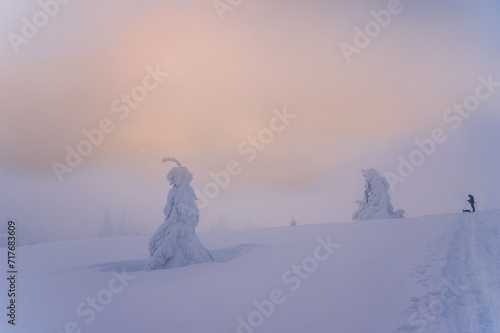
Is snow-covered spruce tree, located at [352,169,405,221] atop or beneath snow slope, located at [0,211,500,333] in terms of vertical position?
atop

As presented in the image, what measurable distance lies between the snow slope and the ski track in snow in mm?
16

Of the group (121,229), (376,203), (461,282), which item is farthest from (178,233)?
(461,282)

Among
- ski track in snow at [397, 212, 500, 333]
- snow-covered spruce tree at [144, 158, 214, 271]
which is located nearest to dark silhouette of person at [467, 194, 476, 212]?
ski track in snow at [397, 212, 500, 333]

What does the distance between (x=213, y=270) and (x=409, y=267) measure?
316cm

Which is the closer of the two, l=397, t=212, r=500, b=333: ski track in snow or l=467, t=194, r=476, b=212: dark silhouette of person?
l=397, t=212, r=500, b=333: ski track in snow

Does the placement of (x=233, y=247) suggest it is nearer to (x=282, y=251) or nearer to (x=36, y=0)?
(x=282, y=251)

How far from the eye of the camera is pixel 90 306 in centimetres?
599

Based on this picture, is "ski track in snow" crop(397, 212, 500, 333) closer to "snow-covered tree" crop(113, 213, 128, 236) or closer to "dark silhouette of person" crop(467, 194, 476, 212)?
"dark silhouette of person" crop(467, 194, 476, 212)

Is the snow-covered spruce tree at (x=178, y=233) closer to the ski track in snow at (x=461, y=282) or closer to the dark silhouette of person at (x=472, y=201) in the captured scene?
the ski track in snow at (x=461, y=282)

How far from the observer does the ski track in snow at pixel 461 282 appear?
478cm

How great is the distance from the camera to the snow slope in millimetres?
5094

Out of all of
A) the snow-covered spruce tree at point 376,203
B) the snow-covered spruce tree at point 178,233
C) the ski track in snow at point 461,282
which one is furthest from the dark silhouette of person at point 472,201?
the snow-covered spruce tree at point 178,233

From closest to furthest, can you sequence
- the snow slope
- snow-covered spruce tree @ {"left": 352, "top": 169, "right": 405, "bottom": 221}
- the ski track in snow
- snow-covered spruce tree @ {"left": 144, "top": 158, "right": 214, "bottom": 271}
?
the ski track in snow
the snow slope
snow-covered spruce tree @ {"left": 144, "top": 158, "right": 214, "bottom": 271}
snow-covered spruce tree @ {"left": 352, "top": 169, "right": 405, "bottom": 221}

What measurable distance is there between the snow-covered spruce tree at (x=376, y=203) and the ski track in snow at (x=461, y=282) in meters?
1.36
